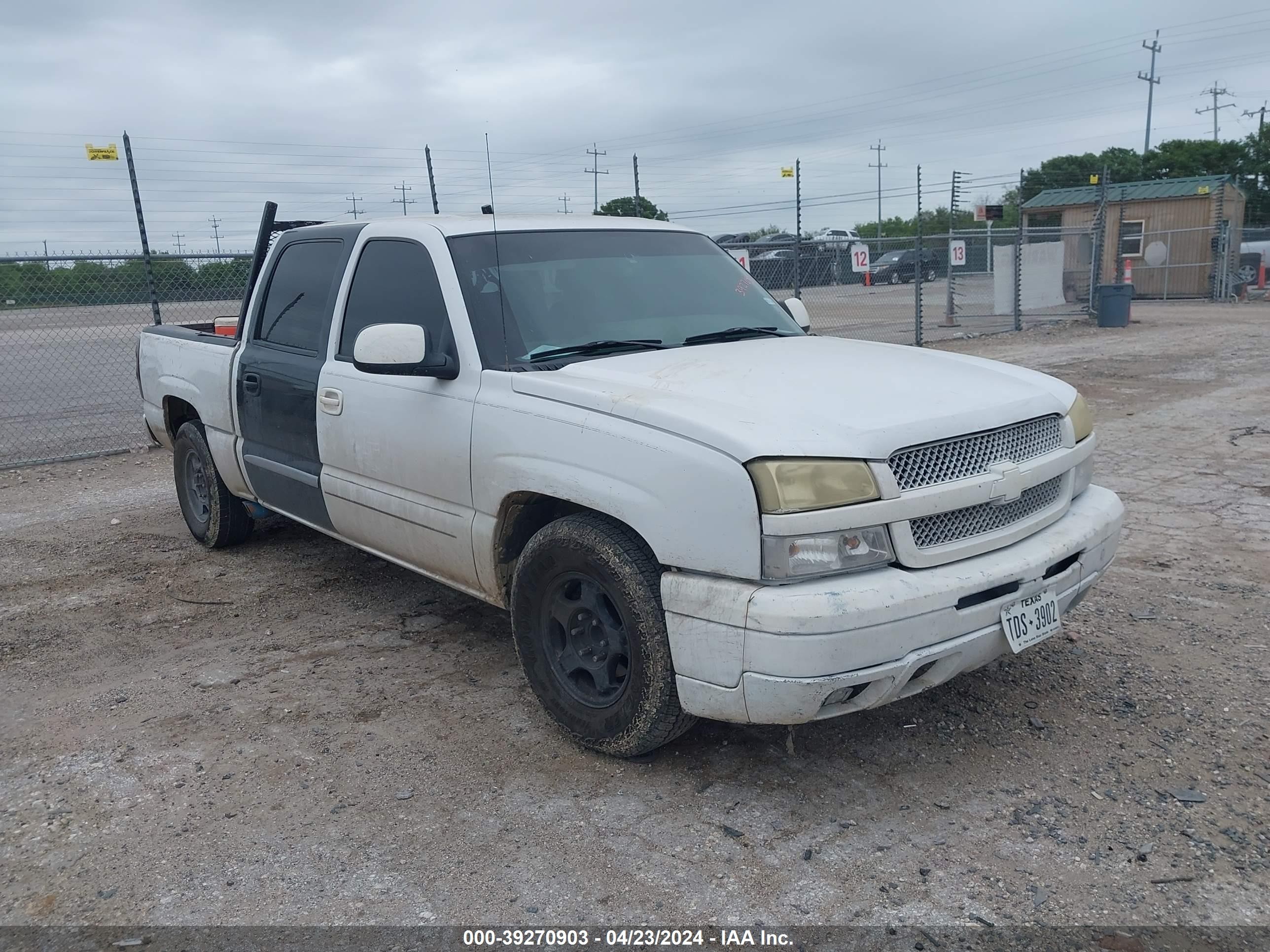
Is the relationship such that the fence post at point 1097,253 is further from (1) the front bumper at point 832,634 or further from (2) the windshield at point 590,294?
(1) the front bumper at point 832,634

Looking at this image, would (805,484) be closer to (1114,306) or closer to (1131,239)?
(1114,306)

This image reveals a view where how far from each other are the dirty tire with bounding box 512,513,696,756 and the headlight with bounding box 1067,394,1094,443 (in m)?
1.71

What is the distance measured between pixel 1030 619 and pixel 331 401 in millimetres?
2992

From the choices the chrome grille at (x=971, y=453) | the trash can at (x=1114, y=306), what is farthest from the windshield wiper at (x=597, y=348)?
the trash can at (x=1114, y=306)

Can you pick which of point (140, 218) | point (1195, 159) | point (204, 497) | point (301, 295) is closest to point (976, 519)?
point (301, 295)

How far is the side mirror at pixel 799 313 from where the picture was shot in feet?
16.4

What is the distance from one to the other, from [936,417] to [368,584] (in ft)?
11.5

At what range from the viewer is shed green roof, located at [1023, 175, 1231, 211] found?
25609 millimetres

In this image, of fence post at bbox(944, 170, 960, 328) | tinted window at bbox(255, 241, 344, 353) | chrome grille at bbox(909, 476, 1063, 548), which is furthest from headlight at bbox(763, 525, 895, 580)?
fence post at bbox(944, 170, 960, 328)

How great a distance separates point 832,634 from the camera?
Result: 284 centimetres

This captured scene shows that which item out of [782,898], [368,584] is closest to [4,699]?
[368,584]

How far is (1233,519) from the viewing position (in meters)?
6.12

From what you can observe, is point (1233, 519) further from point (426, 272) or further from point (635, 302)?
point (426, 272)

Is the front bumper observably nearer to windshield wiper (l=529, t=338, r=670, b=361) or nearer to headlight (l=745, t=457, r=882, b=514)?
headlight (l=745, t=457, r=882, b=514)
